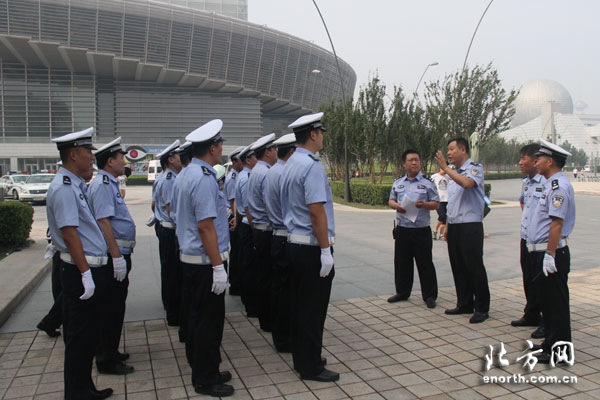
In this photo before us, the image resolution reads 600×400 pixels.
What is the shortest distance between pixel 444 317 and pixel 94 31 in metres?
44.1

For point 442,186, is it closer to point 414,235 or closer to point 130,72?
point 414,235

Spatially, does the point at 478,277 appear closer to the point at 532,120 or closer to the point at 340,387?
the point at 340,387

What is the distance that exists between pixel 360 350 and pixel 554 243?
1.88 metres

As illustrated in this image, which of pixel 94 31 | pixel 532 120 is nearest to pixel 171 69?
pixel 94 31

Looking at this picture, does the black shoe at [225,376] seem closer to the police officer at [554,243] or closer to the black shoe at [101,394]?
Answer: the black shoe at [101,394]

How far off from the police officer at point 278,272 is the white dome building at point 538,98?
137m

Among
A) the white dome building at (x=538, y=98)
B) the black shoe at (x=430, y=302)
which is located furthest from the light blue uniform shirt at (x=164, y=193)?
the white dome building at (x=538, y=98)

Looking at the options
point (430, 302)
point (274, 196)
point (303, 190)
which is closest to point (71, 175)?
point (303, 190)

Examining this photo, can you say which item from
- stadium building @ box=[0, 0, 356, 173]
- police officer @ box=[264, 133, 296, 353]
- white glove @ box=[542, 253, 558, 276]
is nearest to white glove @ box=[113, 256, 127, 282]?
police officer @ box=[264, 133, 296, 353]

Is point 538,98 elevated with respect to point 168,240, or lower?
elevated

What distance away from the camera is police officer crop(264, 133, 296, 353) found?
4.01 meters

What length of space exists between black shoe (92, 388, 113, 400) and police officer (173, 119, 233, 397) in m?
0.61

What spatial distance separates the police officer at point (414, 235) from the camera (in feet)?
17.9

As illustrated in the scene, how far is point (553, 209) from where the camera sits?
3660 millimetres
